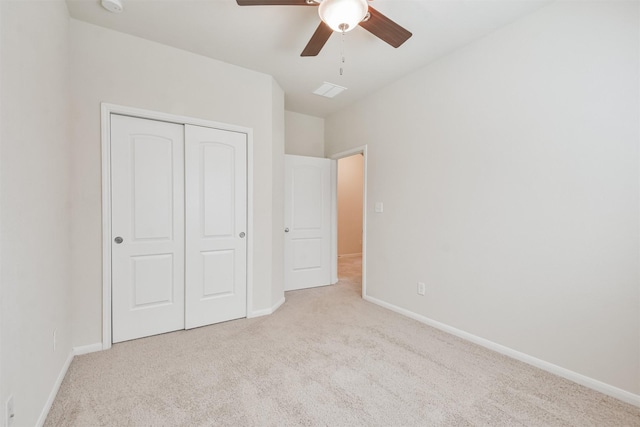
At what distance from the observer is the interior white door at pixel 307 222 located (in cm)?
405

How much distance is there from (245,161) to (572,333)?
10.3 feet

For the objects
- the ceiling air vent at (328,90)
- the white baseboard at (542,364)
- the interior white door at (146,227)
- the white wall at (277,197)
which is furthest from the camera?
the ceiling air vent at (328,90)

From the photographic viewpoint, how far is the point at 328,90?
139 inches

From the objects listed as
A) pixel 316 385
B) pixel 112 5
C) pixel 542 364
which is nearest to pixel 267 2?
pixel 112 5

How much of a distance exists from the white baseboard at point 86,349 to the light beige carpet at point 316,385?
0.07 m

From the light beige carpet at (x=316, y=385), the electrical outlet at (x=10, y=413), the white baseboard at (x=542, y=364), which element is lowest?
the light beige carpet at (x=316, y=385)

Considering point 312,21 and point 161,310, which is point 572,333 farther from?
point 161,310

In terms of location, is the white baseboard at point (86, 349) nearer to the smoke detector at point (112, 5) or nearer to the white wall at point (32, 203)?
the white wall at point (32, 203)

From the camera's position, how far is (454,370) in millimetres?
2088

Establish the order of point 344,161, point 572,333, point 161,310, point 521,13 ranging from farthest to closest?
point 344,161 < point 161,310 < point 521,13 < point 572,333

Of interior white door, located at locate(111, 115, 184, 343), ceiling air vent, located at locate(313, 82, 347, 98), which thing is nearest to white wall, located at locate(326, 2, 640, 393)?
ceiling air vent, located at locate(313, 82, 347, 98)

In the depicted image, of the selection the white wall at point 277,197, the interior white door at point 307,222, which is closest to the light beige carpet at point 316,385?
the white wall at point 277,197

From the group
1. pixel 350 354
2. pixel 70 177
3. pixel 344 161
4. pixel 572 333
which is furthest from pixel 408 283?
pixel 344 161

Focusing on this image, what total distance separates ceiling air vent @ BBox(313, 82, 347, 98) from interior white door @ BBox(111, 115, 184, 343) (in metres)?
1.71
